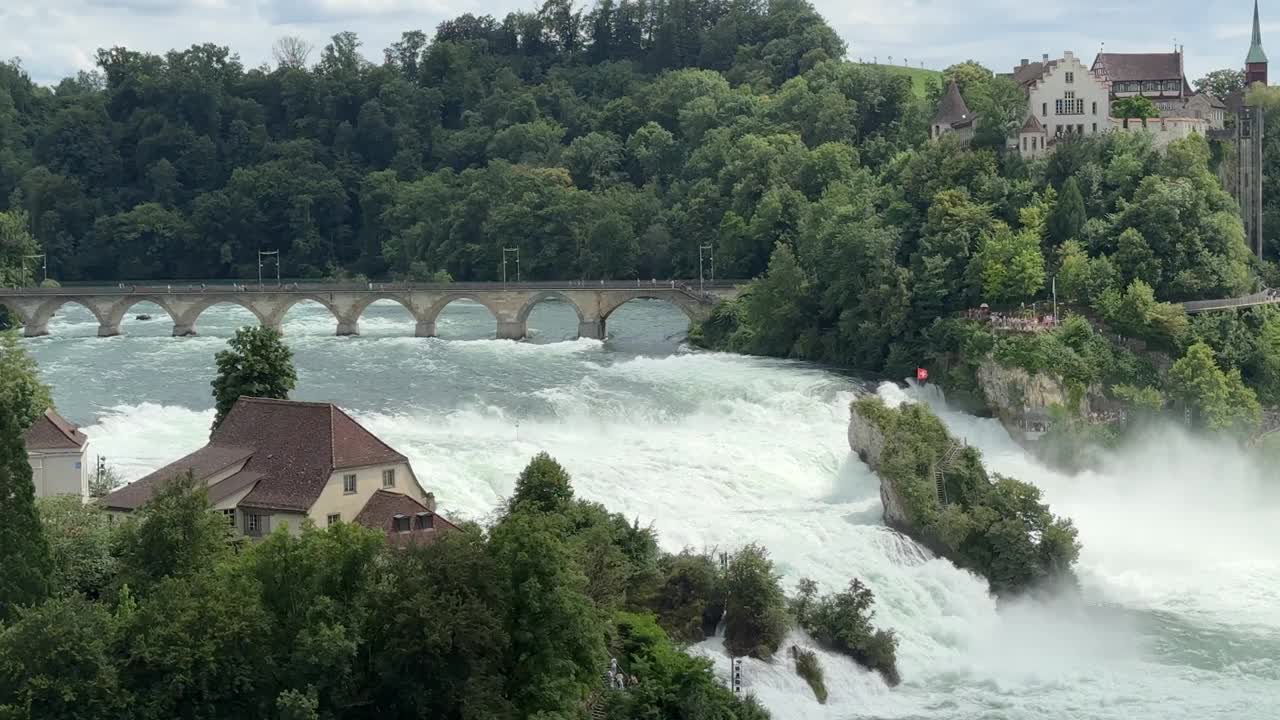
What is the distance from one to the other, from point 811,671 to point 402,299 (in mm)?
64431

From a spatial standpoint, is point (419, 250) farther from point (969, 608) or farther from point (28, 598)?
point (28, 598)

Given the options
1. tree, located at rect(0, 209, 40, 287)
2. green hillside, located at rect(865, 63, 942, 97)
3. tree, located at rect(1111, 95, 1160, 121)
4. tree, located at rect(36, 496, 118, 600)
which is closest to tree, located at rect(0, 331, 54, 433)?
tree, located at rect(36, 496, 118, 600)

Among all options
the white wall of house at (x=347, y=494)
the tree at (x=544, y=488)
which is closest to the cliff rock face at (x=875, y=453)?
the tree at (x=544, y=488)

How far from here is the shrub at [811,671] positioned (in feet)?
149

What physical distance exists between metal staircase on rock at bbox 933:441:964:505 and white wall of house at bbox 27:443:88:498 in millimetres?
22530

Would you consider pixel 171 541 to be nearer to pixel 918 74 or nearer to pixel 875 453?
pixel 875 453

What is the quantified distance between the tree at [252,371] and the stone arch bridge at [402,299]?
5035 centimetres

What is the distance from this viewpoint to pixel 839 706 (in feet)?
149

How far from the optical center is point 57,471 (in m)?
47.8

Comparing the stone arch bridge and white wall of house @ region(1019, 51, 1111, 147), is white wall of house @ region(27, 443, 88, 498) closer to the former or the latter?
white wall of house @ region(1019, 51, 1111, 147)

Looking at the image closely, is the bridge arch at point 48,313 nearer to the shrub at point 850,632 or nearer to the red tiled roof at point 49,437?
the red tiled roof at point 49,437

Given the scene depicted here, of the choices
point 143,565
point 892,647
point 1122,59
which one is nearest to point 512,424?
point 892,647

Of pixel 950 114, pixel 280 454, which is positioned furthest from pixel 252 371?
pixel 950 114

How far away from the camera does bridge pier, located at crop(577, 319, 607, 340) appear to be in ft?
348
